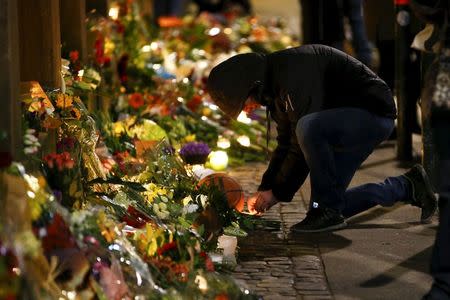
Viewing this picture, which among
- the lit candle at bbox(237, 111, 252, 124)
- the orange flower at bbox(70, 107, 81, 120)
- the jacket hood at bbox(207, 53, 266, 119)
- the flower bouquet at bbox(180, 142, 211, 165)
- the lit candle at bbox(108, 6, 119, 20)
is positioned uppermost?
the jacket hood at bbox(207, 53, 266, 119)

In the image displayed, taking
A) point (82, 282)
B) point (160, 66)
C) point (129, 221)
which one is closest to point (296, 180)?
point (129, 221)

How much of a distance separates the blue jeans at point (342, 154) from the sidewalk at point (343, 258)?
18cm

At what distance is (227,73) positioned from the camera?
693cm

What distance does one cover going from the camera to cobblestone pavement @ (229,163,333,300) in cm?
609

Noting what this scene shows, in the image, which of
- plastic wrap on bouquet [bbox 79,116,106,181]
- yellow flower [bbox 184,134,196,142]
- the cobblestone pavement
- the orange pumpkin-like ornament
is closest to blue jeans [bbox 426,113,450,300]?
the cobblestone pavement

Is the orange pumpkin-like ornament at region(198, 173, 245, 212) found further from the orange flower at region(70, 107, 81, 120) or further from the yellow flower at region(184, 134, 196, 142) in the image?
the yellow flower at region(184, 134, 196, 142)

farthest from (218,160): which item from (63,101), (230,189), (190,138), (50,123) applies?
(50,123)

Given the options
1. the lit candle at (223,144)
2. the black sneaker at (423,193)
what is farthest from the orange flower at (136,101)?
the black sneaker at (423,193)

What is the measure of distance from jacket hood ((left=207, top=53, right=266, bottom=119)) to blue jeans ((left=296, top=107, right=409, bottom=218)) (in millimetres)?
369

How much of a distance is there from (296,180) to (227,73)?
802 mm

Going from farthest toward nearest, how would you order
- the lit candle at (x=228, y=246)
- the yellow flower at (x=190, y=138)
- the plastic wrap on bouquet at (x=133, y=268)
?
the yellow flower at (x=190, y=138) < the lit candle at (x=228, y=246) < the plastic wrap on bouquet at (x=133, y=268)

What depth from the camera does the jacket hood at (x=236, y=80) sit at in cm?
691

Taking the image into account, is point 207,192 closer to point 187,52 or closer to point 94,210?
point 94,210

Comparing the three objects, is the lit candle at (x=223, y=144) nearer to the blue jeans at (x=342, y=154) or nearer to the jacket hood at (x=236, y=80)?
the blue jeans at (x=342, y=154)
